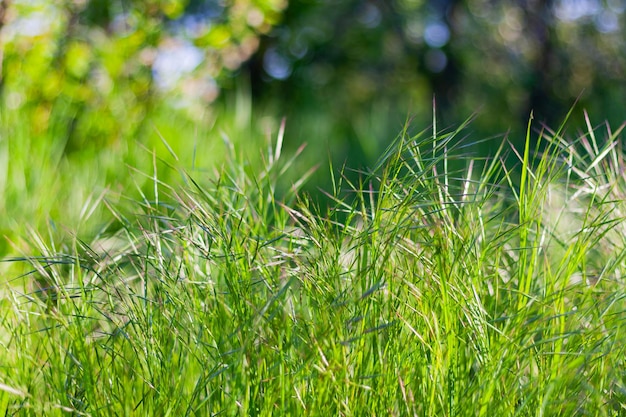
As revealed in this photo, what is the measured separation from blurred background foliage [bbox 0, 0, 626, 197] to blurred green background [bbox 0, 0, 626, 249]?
0.4 inches

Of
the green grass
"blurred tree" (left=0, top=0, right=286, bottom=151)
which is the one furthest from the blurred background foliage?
the green grass

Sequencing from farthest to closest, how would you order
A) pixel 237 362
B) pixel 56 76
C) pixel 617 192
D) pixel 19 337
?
pixel 56 76, pixel 617 192, pixel 19 337, pixel 237 362

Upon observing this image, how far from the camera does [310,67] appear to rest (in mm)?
7211

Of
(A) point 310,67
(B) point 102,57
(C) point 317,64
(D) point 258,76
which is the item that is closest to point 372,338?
(B) point 102,57

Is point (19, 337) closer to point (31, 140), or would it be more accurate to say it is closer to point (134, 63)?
point (31, 140)

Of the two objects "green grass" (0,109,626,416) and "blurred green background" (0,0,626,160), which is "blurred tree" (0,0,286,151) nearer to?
"blurred green background" (0,0,626,160)

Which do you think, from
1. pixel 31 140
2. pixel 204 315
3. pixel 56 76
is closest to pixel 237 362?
pixel 204 315

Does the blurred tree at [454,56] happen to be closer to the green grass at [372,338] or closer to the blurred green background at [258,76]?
the blurred green background at [258,76]

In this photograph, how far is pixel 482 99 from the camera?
7891 millimetres

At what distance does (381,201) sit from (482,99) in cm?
712

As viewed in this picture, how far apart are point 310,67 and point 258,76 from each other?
80 cm

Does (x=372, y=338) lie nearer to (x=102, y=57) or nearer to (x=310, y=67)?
(x=102, y=57)

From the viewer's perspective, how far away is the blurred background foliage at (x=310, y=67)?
10.6 ft

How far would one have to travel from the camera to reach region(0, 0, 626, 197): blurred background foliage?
3217 millimetres
